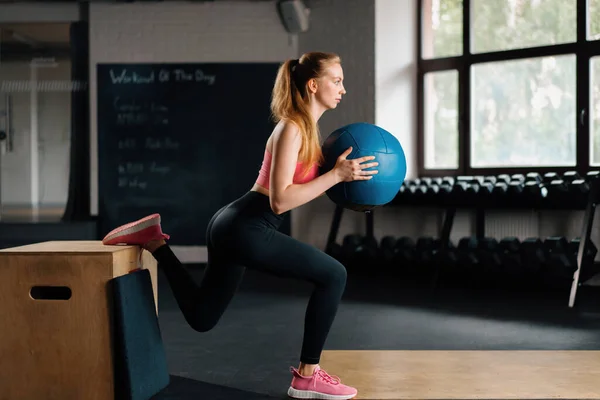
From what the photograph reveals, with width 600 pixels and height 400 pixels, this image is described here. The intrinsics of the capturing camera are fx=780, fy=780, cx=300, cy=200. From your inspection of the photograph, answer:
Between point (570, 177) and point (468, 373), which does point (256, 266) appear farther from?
point (570, 177)

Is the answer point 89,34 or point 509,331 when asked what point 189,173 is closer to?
point 89,34

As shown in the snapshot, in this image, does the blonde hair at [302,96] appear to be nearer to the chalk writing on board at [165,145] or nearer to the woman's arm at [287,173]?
the woman's arm at [287,173]

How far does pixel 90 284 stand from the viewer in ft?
8.47

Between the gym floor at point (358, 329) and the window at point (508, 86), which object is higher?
the window at point (508, 86)

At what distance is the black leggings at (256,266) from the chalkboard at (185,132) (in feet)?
13.6

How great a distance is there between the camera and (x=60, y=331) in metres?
2.59

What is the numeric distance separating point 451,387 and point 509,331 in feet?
5.13

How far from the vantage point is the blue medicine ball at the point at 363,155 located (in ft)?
8.79

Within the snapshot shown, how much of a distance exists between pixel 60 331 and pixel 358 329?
2.06 metres

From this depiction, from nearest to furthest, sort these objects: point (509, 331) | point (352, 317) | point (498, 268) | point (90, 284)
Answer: point (90, 284) → point (509, 331) → point (352, 317) → point (498, 268)

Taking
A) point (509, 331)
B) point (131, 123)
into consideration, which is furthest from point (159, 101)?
point (509, 331)

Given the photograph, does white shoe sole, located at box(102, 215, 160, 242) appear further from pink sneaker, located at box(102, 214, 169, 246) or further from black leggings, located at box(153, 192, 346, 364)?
black leggings, located at box(153, 192, 346, 364)

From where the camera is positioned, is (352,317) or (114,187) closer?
(352,317)

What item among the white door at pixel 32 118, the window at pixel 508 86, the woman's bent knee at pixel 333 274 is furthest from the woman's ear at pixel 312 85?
the white door at pixel 32 118
